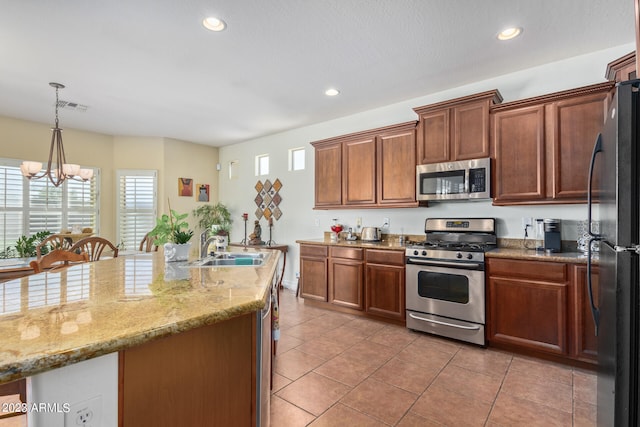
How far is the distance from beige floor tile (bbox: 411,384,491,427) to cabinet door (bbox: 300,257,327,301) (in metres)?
2.11

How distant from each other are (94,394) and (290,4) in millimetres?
2460

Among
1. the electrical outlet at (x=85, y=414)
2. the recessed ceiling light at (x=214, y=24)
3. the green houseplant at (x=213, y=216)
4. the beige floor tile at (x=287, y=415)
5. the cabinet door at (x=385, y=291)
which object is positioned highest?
the recessed ceiling light at (x=214, y=24)

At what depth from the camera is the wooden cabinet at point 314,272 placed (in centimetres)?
420

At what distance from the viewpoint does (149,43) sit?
2.70 metres

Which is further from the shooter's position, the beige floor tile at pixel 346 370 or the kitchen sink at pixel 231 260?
the beige floor tile at pixel 346 370

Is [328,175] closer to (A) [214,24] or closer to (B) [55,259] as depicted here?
(A) [214,24]

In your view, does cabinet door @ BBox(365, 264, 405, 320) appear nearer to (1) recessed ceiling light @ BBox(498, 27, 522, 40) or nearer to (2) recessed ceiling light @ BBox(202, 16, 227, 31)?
(1) recessed ceiling light @ BBox(498, 27, 522, 40)

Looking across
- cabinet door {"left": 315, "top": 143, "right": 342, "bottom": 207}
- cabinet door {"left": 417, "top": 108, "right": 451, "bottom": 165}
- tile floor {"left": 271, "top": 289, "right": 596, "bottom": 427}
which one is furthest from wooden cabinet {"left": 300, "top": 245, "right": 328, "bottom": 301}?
cabinet door {"left": 417, "top": 108, "right": 451, "bottom": 165}

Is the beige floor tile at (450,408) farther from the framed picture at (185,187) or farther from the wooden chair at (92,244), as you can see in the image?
the framed picture at (185,187)

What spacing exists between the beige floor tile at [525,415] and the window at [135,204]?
596 centimetres

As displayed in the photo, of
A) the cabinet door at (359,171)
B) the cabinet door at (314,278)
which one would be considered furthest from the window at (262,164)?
the cabinet door at (314,278)

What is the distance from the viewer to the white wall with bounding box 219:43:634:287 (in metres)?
3.00

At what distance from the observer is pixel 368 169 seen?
407 centimetres

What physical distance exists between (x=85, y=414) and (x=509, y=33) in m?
3.48
